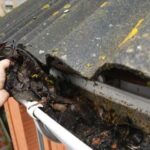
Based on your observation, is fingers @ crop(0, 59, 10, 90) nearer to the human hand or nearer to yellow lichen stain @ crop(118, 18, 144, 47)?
the human hand

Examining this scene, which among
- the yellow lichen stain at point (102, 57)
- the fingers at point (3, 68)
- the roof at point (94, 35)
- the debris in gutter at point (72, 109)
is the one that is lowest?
the debris in gutter at point (72, 109)

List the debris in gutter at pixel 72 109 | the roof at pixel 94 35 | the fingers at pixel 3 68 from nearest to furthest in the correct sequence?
the roof at pixel 94 35, the debris in gutter at pixel 72 109, the fingers at pixel 3 68

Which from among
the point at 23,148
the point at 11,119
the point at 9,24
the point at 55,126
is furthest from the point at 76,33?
the point at 23,148

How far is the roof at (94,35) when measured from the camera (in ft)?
2.82

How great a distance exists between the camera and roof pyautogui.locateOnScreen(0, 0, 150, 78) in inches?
33.9

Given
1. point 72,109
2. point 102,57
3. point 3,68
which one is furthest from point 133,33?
point 3,68

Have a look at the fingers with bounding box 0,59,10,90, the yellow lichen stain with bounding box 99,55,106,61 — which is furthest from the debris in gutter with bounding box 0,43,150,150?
the yellow lichen stain with bounding box 99,55,106,61

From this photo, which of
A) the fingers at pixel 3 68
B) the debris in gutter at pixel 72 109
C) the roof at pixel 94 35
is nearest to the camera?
the roof at pixel 94 35

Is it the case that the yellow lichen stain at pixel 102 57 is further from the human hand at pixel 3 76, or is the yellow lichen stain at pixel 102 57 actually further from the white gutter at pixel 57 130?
the human hand at pixel 3 76

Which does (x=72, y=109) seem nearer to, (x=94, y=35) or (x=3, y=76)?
(x=94, y=35)

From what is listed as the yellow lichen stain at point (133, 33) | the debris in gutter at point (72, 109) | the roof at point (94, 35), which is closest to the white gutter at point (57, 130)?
the debris in gutter at point (72, 109)

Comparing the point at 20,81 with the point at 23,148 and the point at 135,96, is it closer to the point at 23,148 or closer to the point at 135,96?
the point at 135,96

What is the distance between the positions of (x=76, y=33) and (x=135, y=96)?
31 centimetres

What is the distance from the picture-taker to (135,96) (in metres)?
0.96
